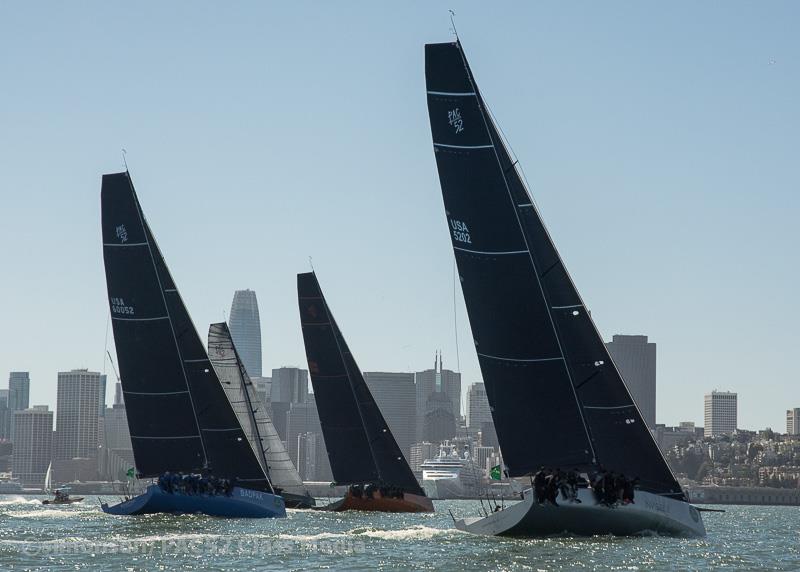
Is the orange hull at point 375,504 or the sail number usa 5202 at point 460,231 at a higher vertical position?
the sail number usa 5202 at point 460,231

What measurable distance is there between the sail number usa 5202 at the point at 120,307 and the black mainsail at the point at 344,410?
53.9ft

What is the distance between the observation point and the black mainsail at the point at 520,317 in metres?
40.2

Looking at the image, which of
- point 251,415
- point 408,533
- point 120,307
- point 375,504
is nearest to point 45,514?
point 251,415

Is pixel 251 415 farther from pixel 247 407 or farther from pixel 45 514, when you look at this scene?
pixel 45 514

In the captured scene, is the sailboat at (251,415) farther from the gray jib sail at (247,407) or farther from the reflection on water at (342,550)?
the reflection on water at (342,550)

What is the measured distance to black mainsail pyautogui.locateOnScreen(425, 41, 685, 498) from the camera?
40250mm

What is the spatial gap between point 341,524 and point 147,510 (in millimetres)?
6689

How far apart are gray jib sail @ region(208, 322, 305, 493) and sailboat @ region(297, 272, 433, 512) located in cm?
267

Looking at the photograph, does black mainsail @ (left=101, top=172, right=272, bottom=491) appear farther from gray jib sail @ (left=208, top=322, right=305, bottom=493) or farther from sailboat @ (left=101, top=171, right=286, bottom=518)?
gray jib sail @ (left=208, top=322, right=305, bottom=493)

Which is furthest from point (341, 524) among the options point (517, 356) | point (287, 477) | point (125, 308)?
point (287, 477)

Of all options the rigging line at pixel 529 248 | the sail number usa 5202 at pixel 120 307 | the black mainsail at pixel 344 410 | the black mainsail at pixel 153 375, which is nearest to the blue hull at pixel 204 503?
the black mainsail at pixel 153 375

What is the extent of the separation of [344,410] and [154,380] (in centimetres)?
1711

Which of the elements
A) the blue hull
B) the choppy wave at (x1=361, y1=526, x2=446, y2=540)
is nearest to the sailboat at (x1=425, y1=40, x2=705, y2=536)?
the choppy wave at (x1=361, y1=526, x2=446, y2=540)

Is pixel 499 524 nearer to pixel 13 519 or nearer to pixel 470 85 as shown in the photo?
pixel 470 85
